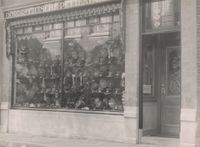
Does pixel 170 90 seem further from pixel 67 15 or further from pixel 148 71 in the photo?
pixel 67 15

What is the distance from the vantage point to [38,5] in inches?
570

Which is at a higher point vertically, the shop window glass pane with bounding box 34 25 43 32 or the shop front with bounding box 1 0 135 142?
the shop window glass pane with bounding box 34 25 43 32

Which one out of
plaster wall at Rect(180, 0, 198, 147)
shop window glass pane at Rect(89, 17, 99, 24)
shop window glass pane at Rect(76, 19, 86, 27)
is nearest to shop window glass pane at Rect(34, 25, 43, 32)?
shop window glass pane at Rect(76, 19, 86, 27)

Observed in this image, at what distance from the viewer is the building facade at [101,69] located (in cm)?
1148

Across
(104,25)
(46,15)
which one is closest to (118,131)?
(104,25)

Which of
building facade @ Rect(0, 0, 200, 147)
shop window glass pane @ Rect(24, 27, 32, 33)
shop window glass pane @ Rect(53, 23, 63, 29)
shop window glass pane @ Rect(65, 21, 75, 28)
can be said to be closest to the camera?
building facade @ Rect(0, 0, 200, 147)

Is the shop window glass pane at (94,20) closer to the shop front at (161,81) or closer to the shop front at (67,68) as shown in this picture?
the shop front at (67,68)

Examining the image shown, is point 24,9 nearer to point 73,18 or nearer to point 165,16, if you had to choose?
point 73,18

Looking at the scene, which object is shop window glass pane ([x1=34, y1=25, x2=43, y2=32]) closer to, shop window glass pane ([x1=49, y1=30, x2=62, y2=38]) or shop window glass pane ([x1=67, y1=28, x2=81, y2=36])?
shop window glass pane ([x1=49, y1=30, x2=62, y2=38])

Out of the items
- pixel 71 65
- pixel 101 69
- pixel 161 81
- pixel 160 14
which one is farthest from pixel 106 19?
pixel 161 81

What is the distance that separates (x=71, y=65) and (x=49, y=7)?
202cm

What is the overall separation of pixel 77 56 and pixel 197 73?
423 cm

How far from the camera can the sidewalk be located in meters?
11.7

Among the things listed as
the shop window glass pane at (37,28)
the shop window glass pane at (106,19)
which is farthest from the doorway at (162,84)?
the shop window glass pane at (37,28)
